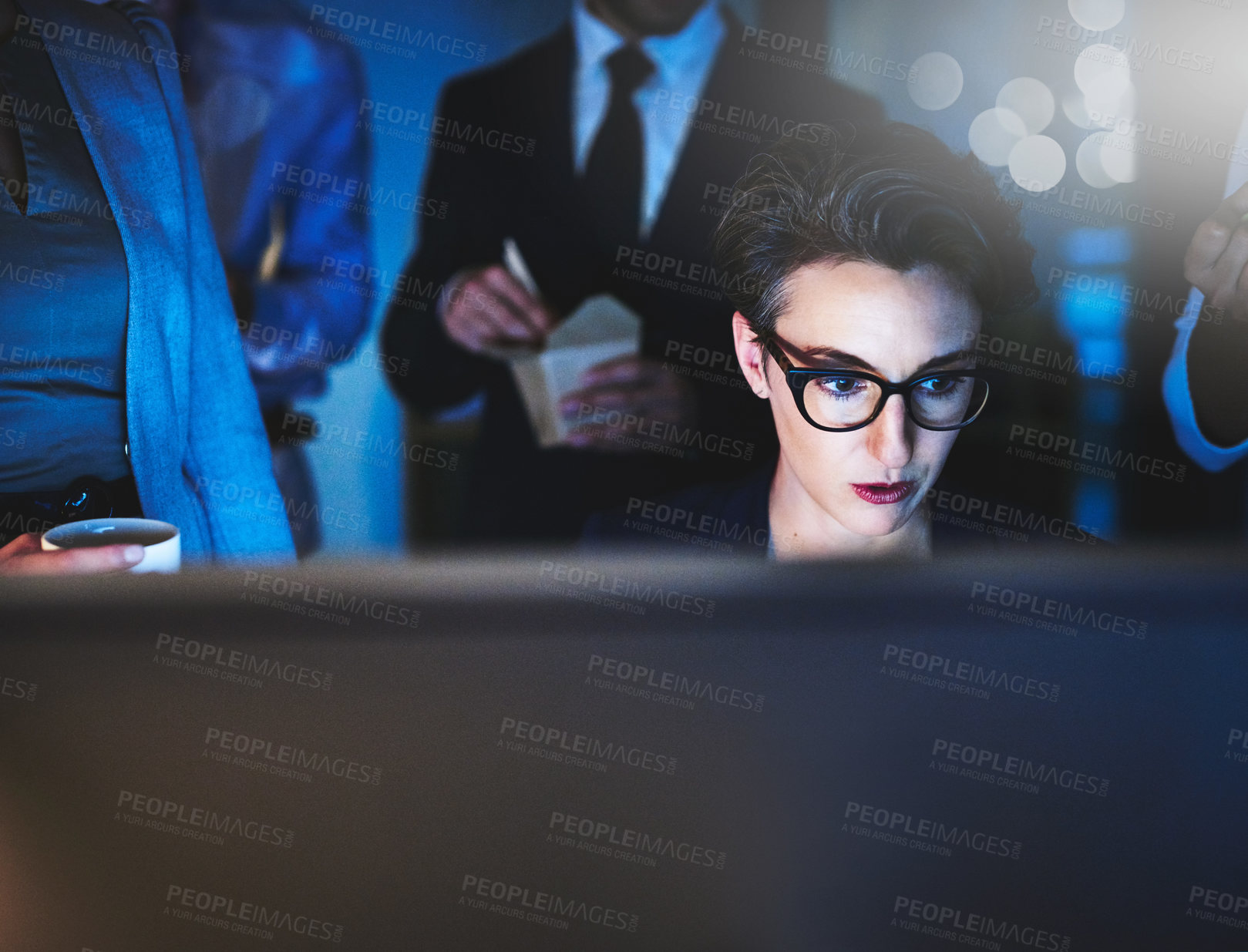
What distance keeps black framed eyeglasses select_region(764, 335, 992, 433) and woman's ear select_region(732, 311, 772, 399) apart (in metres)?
0.03

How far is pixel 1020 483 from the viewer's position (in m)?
1.81

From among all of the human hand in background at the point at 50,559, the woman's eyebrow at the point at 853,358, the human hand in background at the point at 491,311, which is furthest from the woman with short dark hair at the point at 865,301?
the human hand in background at the point at 50,559

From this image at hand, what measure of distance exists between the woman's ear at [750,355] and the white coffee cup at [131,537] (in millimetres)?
1224

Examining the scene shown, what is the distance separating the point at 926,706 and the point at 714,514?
638 mm

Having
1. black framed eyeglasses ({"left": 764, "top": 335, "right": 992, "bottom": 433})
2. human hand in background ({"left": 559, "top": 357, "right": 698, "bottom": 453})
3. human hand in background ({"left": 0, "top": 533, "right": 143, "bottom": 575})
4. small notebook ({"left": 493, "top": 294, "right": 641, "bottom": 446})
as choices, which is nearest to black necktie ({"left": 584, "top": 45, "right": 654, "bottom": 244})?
small notebook ({"left": 493, "top": 294, "right": 641, "bottom": 446})

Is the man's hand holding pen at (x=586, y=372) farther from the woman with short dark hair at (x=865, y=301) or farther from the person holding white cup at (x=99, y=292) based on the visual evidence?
the person holding white cup at (x=99, y=292)

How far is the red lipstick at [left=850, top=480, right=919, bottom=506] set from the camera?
175 cm

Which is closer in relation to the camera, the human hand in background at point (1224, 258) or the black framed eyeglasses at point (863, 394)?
the black framed eyeglasses at point (863, 394)

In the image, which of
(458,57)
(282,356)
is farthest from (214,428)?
(458,57)

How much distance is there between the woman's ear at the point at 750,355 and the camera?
172 centimetres

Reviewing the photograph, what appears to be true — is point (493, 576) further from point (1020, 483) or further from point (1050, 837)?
point (1050, 837)

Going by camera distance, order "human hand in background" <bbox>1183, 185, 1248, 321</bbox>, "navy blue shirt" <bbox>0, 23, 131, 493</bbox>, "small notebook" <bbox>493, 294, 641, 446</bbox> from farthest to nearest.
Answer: "human hand in background" <bbox>1183, 185, 1248, 321</bbox>
"small notebook" <bbox>493, 294, 641, 446</bbox>
"navy blue shirt" <bbox>0, 23, 131, 493</bbox>

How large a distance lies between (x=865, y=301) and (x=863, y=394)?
0.19 metres

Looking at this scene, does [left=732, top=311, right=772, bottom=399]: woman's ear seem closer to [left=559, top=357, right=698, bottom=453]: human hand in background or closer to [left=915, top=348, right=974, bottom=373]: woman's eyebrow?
[left=559, top=357, right=698, bottom=453]: human hand in background
